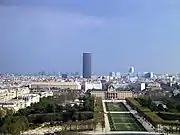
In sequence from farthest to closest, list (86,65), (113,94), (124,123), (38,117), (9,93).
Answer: (86,65), (113,94), (9,93), (38,117), (124,123)

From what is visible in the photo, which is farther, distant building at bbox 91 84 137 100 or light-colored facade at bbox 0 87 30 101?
distant building at bbox 91 84 137 100

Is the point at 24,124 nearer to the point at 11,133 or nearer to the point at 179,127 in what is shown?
the point at 11,133

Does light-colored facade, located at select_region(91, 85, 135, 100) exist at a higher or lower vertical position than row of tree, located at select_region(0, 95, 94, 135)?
lower

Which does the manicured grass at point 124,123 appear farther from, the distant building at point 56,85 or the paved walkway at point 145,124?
the distant building at point 56,85

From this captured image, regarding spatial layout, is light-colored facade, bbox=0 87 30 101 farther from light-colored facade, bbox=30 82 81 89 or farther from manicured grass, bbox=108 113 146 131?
light-colored facade, bbox=30 82 81 89

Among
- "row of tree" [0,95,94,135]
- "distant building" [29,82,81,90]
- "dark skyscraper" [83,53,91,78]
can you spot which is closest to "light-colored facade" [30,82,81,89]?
"distant building" [29,82,81,90]

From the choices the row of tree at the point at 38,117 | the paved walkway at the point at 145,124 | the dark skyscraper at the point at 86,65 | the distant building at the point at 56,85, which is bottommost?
the paved walkway at the point at 145,124

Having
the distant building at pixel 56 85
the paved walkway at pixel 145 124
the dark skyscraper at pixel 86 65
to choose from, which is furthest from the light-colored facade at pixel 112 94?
the dark skyscraper at pixel 86 65

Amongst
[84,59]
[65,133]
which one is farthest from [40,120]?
[84,59]

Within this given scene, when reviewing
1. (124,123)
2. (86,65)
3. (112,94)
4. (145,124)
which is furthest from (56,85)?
(86,65)

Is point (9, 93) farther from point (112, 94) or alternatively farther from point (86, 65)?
point (86, 65)
